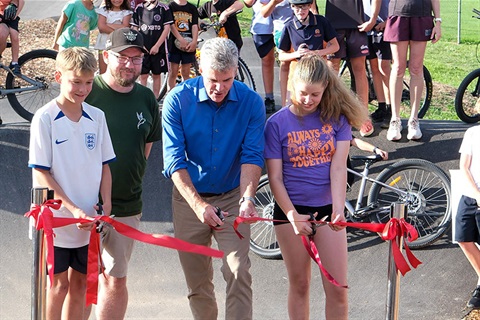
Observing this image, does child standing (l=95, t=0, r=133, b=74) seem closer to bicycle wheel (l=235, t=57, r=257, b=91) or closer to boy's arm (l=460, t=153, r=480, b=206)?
bicycle wheel (l=235, t=57, r=257, b=91)

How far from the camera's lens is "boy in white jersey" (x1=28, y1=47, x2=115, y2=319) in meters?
4.56

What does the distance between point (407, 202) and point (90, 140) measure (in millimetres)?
3657

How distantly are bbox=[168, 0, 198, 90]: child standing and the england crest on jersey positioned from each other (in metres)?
4.40

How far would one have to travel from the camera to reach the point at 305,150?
4.81m

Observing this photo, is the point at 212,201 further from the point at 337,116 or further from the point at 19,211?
the point at 19,211

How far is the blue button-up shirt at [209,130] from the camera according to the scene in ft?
15.8

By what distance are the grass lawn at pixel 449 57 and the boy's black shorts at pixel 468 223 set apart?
466 cm

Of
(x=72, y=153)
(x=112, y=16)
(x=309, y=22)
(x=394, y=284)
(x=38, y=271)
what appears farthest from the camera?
(x=112, y=16)

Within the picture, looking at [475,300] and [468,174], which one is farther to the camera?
[475,300]

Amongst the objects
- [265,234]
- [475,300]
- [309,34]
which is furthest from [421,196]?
[309,34]

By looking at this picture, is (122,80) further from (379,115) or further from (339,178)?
(379,115)

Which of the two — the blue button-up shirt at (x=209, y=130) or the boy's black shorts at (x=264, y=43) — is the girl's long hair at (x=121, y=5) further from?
the blue button-up shirt at (x=209, y=130)

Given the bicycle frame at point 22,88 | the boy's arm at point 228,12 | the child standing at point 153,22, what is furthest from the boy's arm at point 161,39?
the bicycle frame at point 22,88

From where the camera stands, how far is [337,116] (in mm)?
4848
